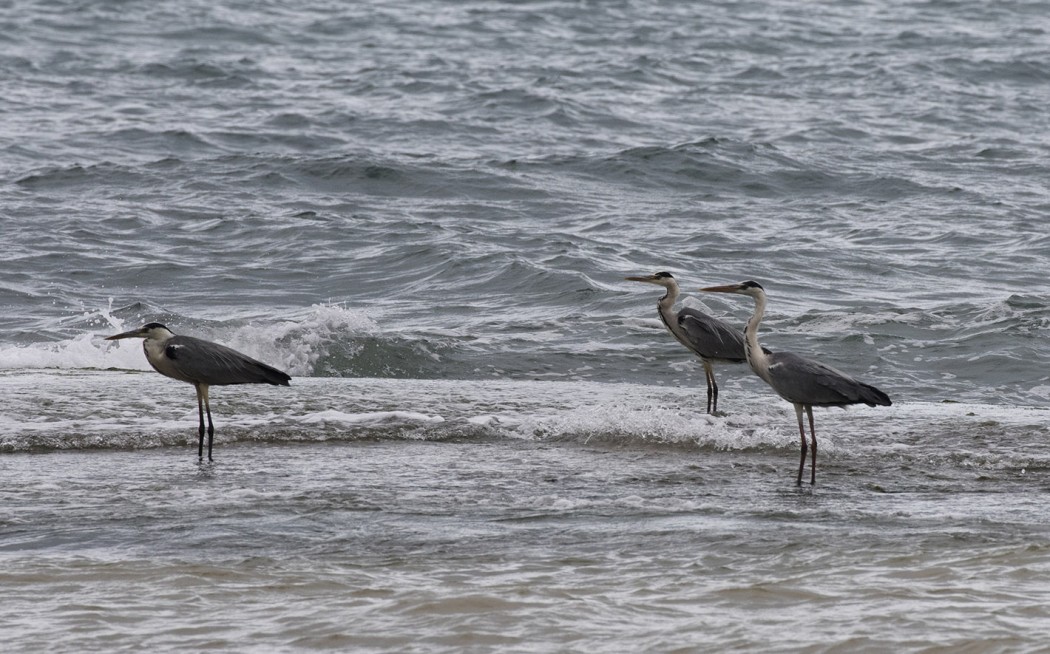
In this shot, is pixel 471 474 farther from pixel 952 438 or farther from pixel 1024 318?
pixel 1024 318

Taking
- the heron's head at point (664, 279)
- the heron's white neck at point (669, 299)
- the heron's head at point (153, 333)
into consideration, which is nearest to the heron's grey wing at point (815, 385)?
the heron's white neck at point (669, 299)

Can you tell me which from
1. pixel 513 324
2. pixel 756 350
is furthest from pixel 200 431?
pixel 513 324

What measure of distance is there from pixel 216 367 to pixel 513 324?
5.44 m

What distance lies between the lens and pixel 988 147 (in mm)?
23922

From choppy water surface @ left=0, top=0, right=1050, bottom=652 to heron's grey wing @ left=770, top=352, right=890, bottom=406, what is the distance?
494mm

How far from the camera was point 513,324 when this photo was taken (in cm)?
1487

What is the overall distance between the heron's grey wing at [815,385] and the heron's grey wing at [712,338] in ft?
7.31

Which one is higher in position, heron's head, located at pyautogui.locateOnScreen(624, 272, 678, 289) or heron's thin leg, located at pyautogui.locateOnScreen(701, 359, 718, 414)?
heron's head, located at pyautogui.locateOnScreen(624, 272, 678, 289)

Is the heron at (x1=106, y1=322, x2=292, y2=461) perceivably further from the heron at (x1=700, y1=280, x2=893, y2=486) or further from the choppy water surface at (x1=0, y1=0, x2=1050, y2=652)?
the heron at (x1=700, y1=280, x2=893, y2=486)

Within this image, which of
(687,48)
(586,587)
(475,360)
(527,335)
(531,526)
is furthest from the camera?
(687,48)

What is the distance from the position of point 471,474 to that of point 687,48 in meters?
24.7

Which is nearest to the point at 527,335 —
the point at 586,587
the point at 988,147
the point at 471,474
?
the point at 471,474

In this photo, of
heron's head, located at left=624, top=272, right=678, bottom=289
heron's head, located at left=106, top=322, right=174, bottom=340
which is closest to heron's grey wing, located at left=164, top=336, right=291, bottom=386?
heron's head, located at left=106, top=322, right=174, bottom=340

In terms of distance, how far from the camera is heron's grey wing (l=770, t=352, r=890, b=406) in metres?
8.90
